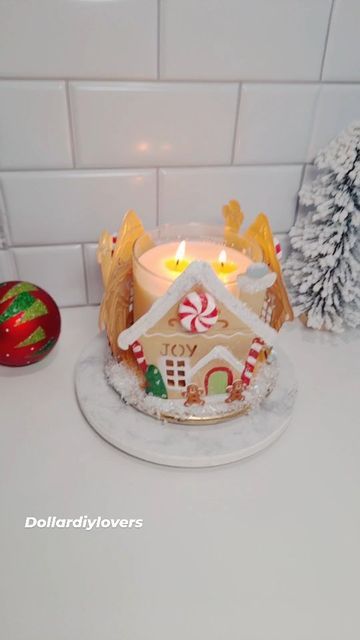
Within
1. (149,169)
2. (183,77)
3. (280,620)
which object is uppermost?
(183,77)

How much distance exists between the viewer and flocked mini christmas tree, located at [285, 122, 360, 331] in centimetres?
58

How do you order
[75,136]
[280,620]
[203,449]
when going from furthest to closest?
1. [75,136]
2. [203,449]
3. [280,620]

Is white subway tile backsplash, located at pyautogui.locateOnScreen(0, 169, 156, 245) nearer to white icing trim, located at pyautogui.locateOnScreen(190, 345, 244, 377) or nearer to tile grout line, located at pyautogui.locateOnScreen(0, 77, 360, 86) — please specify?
tile grout line, located at pyautogui.locateOnScreen(0, 77, 360, 86)

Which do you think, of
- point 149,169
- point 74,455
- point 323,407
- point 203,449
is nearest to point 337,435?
point 323,407

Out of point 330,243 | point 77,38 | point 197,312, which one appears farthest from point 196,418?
point 77,38

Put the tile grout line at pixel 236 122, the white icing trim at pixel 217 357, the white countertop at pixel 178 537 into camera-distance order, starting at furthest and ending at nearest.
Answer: the tile grout line at pixel 236 122 < the white icing trim at pixel 217 357 < the white countertop at pixel 178 537

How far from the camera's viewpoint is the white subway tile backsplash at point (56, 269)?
636 mm

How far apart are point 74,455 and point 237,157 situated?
410 mm

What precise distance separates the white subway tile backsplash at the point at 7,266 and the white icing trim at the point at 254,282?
0.34m

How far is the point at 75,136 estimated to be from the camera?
0.56m

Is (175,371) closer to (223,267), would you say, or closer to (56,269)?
(223,267)

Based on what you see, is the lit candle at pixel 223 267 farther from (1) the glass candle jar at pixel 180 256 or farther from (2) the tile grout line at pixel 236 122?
(2) the tile grout line at pixel 236 122

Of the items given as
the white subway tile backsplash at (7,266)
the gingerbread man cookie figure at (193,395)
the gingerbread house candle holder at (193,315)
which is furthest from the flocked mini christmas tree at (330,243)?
the white subway tile backsplash at (7,266)

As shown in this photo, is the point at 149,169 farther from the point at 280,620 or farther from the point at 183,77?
the point at 280,620
